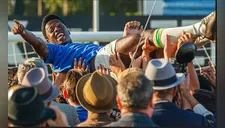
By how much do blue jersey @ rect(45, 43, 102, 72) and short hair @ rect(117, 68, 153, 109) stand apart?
2.27 feet

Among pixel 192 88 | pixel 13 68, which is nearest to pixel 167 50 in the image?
pixel 192 88

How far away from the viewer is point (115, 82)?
3725mm

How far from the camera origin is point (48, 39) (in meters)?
4.08

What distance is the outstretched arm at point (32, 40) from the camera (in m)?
3.82

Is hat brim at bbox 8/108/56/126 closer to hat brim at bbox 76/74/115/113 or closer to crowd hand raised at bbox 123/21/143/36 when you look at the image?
hat brim at bbox 76/74/115/113

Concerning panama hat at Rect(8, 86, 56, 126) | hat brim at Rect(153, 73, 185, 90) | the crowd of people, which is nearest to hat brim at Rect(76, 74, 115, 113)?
the crowd of people

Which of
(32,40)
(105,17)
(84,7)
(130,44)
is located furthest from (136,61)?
(84,7)

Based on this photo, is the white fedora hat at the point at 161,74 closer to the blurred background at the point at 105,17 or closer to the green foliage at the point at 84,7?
the blurred background at the point at 105,17

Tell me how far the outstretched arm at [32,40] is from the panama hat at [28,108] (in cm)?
52

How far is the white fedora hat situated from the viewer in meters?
3.57

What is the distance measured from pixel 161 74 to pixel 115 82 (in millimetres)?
254

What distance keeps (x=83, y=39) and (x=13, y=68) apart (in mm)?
776

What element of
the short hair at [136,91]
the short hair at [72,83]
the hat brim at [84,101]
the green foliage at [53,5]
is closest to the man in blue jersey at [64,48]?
the short hair at [72,83]
